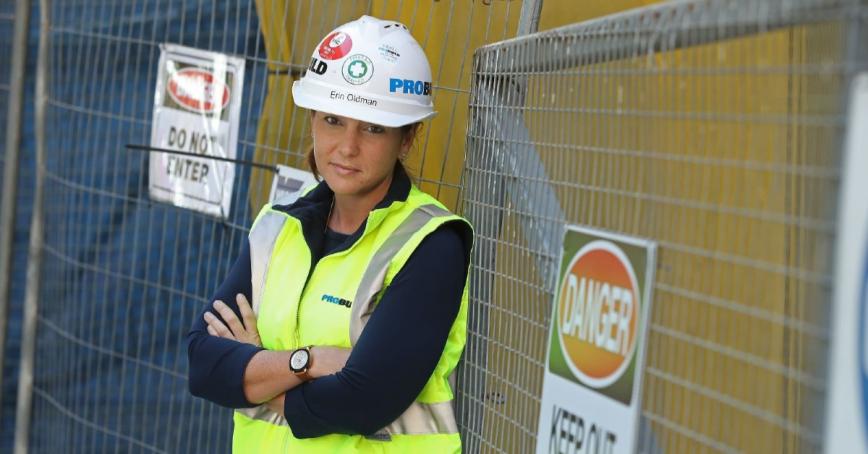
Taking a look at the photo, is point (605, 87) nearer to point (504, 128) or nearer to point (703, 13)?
point (703, 13)

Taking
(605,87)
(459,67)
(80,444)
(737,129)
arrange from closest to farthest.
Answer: (737,129)
(605,87)
(459,67)
(80,444)

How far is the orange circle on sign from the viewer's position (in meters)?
2.34

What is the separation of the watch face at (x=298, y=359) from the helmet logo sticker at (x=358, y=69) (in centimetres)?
66

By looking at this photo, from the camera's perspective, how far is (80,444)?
18.2 feet

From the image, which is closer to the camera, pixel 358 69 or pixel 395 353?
pixel 395 353

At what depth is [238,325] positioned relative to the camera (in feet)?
11.1

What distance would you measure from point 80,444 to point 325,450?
2665mm

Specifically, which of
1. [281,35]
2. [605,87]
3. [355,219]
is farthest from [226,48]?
Result: [605,87]

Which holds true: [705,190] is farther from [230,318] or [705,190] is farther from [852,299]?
[230,318]

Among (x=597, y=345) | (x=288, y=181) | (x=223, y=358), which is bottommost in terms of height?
(x=223, y=358)

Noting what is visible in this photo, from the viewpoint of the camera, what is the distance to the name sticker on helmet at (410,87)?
325cm

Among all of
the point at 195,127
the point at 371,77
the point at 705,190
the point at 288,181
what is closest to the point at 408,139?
the point at 371,77

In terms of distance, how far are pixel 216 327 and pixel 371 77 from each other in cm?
76

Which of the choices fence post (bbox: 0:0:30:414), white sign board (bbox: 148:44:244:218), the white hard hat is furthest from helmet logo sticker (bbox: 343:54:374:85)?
fence post (bbox: 0:0:30:414)
